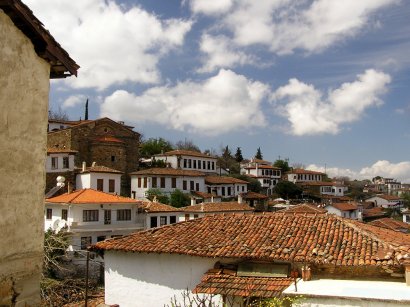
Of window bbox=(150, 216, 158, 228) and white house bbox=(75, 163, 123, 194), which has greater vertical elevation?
white house bbox=(75, 163, 123, 194)

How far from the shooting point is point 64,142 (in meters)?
54.0

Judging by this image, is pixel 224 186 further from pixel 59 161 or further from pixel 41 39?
pixel 41 39

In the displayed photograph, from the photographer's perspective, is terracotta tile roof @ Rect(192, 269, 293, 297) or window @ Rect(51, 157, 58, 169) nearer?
terracotta tile roof @ Rect(192, 269, 293, 297)

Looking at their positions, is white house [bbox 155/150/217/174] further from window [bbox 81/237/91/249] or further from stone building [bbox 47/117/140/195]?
window [bbox 81/237/91/249]

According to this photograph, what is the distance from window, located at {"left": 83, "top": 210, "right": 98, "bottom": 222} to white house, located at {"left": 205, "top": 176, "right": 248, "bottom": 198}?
28777mm

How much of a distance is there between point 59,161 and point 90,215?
1505 cm

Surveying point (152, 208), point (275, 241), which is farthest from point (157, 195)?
point (275, 241)

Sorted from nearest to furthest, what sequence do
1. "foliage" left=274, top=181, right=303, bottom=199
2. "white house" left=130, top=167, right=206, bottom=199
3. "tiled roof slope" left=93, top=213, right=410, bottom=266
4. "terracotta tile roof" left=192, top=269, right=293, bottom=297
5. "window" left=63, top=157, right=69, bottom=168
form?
1. "terracotta tile roof" left=192, top=269, right=293, bottom=297
2. "tiled roof slope" left=93, top=213, right=410, bottom=266
3. "window" left=63, top=157, right=69, bottom=168
4. "white house" left=130, top=167, right=206, bottom=199
5. "foliage" left=274, top=181, right=303, bottom=199

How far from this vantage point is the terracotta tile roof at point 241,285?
12.0 m

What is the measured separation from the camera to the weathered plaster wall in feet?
21.8

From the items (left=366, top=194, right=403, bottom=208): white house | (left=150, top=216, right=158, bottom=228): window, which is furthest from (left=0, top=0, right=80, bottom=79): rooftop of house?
(left=366, top=194, right=403, bottom=208): white house

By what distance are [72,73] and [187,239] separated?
850cm

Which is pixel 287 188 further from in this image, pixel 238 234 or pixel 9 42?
pixel 9 42

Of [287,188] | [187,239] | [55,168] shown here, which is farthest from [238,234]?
[287,188]
